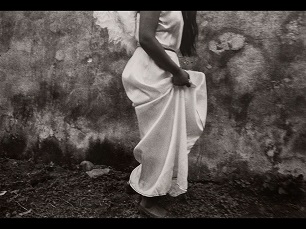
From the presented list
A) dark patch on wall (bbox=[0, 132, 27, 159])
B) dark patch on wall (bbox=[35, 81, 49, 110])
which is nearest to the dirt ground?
dark patch on wall (bbox=[0, 132, 27, 159])

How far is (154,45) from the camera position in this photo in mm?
1790

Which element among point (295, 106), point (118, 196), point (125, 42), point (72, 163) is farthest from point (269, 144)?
point (72, 163)

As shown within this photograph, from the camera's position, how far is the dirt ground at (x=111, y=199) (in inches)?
91.1

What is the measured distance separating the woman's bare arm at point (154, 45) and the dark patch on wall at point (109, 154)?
1186mm

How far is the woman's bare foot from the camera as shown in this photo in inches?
83.2

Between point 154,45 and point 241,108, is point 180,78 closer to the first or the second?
point 154,45

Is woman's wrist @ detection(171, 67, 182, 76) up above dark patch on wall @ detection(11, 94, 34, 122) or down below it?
above

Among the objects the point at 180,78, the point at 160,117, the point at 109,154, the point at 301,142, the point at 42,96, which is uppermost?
the point at 180,78

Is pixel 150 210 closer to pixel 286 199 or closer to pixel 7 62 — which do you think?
pixel 286 199

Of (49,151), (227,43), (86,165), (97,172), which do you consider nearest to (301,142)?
(227,43)

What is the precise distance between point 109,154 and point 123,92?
65cm

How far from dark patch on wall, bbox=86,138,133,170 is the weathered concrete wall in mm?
10

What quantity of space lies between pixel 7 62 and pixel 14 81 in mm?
222

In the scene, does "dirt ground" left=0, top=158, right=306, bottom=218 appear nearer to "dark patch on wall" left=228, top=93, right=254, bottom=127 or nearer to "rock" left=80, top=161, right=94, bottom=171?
"rock" left=80, top=161, right=94, bottom=171
